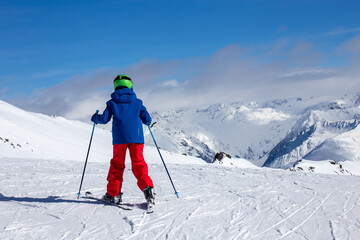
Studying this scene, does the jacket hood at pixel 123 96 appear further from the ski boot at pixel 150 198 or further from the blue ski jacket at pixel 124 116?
the ski boot at pixel 150 198

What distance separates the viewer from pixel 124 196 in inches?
303

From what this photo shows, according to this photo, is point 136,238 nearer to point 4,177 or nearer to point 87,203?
point 87,203

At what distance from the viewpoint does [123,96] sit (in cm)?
664

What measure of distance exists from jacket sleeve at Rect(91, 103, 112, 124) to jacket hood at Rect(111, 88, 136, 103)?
0.22 m

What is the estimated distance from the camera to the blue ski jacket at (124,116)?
21.4 feet

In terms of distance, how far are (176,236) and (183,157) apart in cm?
2783

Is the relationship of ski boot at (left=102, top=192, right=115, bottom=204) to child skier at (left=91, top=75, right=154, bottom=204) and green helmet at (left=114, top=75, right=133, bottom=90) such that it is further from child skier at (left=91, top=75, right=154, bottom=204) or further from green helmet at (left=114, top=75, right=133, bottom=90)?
green helmet at (left=114, top=75, right=133, bottom=90)

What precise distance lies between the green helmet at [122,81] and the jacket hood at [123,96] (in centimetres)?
10

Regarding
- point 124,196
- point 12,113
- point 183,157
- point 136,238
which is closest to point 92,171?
point 124,196

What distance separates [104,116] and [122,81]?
2.66 feet

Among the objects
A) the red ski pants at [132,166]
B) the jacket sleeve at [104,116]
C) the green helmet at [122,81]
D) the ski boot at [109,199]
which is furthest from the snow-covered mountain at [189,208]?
the green helmet at [122,81]

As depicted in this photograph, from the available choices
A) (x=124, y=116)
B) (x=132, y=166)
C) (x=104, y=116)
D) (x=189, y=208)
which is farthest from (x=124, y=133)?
(x=189, y=208)

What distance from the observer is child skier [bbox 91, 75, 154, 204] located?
652cm

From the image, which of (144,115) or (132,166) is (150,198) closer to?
(132,166)
